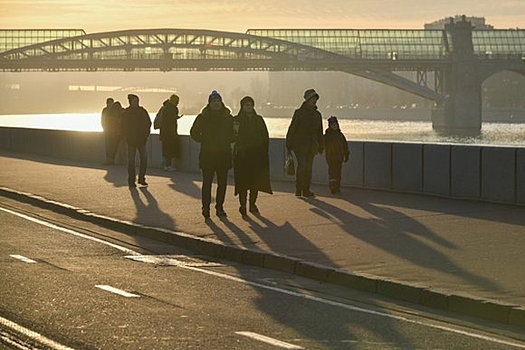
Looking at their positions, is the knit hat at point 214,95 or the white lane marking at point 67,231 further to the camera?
the knit hat at point 214,95

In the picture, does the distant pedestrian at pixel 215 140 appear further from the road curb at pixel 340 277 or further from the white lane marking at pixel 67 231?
the white lane marking at pixel 67 231

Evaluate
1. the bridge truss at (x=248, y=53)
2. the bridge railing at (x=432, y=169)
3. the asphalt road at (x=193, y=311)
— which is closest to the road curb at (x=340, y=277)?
the asphalt road at (x=193, y=311)

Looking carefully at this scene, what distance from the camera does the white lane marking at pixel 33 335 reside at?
28.4 ft

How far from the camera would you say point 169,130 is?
28.4m

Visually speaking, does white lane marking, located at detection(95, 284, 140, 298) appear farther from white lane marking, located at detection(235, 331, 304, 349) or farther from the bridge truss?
the bridge truss

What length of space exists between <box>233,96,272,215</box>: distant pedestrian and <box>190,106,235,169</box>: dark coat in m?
0.20

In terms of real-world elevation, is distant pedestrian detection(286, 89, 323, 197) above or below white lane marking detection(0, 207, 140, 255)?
above

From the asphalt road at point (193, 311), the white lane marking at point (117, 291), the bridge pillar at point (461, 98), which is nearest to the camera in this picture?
the asphalt road at point (193, 311)

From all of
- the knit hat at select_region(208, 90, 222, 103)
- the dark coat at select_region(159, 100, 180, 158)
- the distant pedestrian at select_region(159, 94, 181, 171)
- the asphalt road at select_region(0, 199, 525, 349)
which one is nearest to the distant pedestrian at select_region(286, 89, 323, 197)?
the knit hat at select_region(208, 90, 222, 103)

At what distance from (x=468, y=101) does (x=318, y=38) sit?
4919 centimetres

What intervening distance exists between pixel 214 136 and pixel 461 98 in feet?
367

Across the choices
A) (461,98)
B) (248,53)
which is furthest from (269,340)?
(248,53)

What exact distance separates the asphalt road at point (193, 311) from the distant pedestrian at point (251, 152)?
13.1ft

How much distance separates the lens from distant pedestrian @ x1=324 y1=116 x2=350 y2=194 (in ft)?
71.3
